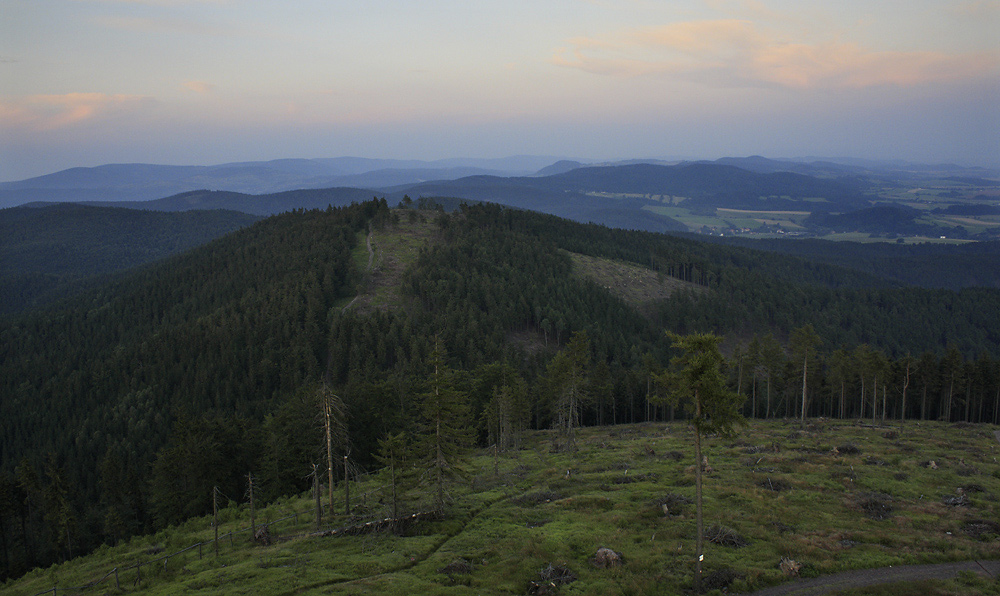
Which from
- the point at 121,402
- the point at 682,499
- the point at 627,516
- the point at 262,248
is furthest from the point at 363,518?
the point at 262,248

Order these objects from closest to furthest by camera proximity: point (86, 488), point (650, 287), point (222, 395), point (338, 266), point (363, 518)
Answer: point (363, 518)
point (86, 488)
point (222, 395)
point (338, 266)
point (650, 287)

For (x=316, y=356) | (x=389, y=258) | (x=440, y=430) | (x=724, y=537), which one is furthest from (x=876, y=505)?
(x=389, y=258)

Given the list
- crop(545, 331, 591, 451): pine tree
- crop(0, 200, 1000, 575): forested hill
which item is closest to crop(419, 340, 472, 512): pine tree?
crop(0, 200, 1000, 575): forested hill

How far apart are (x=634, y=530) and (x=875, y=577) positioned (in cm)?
1456

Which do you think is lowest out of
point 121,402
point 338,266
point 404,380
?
point 121,402

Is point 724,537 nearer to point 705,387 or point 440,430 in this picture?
point 705,387

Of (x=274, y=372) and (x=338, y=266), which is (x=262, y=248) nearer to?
(x=338, y=266)

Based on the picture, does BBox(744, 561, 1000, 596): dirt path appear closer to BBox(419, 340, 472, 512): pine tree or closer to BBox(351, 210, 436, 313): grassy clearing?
BBox(419, 340, 472, 512): pine tree

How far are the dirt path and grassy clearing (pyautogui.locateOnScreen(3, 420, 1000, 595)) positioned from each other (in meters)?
0.66

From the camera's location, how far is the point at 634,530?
38531mm

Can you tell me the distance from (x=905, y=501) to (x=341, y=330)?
351 ft

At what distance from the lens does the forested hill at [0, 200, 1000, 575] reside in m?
70.2

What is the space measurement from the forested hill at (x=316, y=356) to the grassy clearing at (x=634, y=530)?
13.9 meters

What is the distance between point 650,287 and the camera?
650 feet
